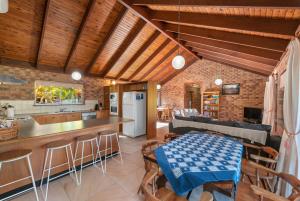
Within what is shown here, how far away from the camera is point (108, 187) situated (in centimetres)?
242

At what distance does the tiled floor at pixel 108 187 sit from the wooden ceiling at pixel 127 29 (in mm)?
2667

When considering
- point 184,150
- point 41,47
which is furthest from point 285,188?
point 41,47

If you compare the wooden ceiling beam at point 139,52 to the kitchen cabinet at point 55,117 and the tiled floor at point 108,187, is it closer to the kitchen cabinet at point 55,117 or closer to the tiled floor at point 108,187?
the kitchen cabinet at point 55,117

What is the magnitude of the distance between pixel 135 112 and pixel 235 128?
128 inches

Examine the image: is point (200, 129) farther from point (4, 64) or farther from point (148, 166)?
point (4, 64)

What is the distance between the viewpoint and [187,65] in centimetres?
845

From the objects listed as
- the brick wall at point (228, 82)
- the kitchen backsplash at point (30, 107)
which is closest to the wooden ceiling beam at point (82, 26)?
the kitchen backsplash at point (30, 107)

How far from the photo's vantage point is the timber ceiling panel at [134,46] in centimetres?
486

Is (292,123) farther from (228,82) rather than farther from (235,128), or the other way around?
(228,82)

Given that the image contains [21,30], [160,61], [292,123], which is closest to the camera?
[292,123]

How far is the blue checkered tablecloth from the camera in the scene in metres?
1.35

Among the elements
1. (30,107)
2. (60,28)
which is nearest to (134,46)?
(60,28)

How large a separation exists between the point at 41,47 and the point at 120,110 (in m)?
3.35

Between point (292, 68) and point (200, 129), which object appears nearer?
point (292, 68)
